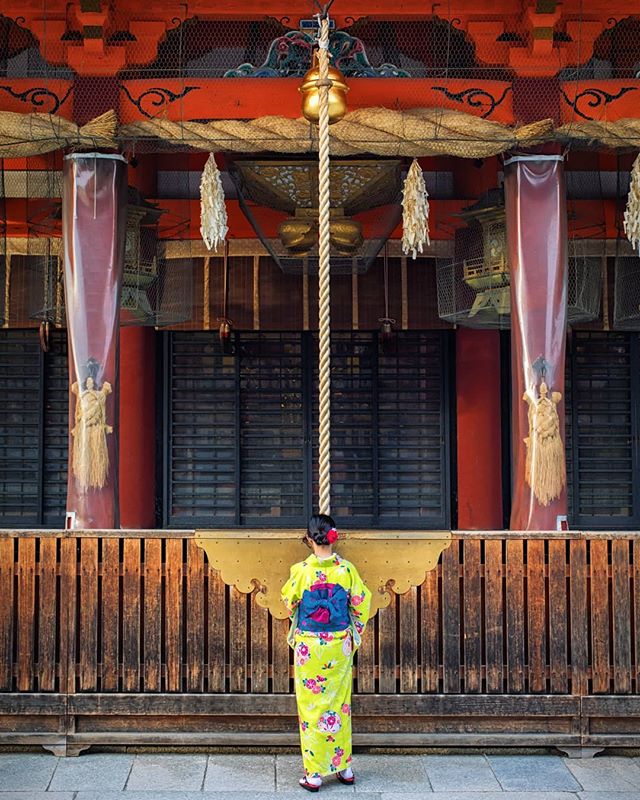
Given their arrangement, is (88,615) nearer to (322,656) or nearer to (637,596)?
(322,656)

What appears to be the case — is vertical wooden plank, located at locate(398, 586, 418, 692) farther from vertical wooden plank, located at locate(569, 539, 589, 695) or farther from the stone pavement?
vertical wooden plank, located at locate(569, 539, 589, 695)

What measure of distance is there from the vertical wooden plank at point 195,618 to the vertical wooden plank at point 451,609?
126 cm

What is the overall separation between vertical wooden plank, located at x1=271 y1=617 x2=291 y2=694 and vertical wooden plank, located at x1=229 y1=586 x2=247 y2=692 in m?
0.15

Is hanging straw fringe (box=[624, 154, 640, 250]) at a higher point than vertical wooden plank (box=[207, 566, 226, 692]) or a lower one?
higher

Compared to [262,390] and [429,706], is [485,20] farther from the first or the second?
[429,706]

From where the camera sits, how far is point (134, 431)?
9336mm

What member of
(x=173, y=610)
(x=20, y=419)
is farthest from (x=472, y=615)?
(x=20, y=419)

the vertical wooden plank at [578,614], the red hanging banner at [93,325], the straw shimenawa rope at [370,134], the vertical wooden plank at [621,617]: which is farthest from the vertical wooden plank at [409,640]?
the straw shimenawa rope at [370,134]

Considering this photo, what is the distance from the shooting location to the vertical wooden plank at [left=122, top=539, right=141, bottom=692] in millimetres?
5150

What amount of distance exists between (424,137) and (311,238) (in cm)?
180

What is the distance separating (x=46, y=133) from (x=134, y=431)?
11.0 feet

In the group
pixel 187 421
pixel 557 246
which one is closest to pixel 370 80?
pixel 557 246

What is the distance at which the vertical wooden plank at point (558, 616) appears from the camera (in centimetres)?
516

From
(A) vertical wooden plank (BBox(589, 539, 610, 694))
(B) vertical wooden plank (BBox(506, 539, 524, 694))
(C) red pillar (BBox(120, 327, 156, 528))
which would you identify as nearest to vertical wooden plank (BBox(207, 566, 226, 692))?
(B) vertical wooden plank (BBox(506, 539, 524, 694))
